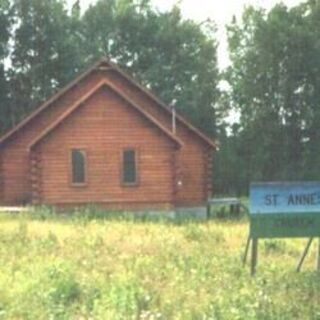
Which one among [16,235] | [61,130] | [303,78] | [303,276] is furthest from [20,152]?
[303,78]

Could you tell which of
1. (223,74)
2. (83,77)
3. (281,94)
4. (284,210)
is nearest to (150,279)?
(284,210)

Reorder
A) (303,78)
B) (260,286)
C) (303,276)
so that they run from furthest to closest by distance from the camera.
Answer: (303,78), (303,276), (260,286)

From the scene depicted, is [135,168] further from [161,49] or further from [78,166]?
[161,49]

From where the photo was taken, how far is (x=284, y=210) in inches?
521

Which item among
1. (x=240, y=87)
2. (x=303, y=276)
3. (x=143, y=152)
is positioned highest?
(x=240, y=87)

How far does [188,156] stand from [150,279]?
26.7 metres

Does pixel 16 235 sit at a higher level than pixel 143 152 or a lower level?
lower

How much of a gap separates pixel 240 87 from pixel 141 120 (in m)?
32.7

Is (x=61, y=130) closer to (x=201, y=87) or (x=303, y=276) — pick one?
(x=303, y=276)

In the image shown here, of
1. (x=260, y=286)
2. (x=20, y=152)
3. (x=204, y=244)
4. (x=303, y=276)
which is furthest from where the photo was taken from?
(x=20, y=152)

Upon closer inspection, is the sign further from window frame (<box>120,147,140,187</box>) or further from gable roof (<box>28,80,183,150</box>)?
window frame (<box>120,147,140,187</box>)

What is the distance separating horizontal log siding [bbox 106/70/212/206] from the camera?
3878 centimetres

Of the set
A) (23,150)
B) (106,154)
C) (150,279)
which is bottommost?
(150,279)

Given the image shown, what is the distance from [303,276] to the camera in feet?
41.1
